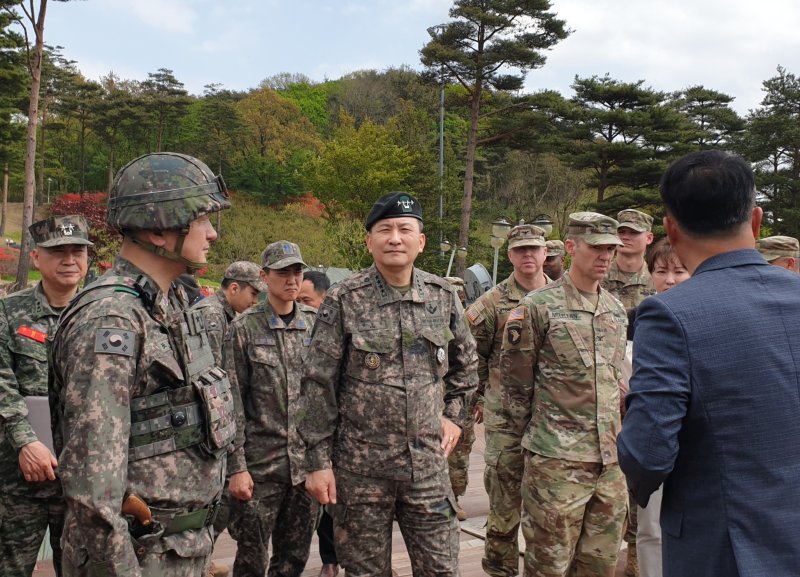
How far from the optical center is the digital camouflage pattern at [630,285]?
582 centimetres

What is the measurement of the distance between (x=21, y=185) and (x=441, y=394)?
2383 inches

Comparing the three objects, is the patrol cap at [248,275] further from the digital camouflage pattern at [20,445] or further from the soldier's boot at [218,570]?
the soldier's boot at [218,570]

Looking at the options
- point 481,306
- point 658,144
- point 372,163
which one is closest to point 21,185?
point 372,163

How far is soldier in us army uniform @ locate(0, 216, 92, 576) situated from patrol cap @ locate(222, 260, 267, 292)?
4.88ft

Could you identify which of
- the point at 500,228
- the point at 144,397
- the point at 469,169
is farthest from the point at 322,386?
the point at 469,169

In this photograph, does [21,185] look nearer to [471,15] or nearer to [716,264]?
[471,15]

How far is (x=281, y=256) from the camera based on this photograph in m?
4.30

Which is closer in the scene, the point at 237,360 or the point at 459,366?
the point at 459,366

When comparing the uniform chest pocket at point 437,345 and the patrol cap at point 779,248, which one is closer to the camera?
the uniform chest pocket at point 437,345

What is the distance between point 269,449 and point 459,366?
1326 mm

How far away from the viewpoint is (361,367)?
3248mm

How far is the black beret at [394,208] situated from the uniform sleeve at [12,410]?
2004 millimetres

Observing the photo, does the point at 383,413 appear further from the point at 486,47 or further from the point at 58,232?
the point at 486,47

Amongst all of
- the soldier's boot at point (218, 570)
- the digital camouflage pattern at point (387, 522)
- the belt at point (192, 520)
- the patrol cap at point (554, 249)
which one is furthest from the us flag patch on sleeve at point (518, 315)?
the patrol cap at point (554, 249)
